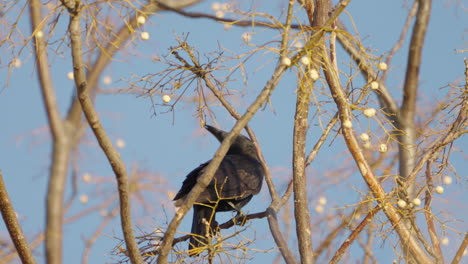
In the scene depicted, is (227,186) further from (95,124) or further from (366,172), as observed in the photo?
(95,124)

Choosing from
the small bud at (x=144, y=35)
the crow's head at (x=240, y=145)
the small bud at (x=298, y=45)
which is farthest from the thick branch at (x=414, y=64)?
the small bud at (x=144, y=35)

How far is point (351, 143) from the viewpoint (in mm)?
2051

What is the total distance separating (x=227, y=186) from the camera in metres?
2.82

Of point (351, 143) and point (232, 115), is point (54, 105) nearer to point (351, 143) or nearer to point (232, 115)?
point (232, 115)

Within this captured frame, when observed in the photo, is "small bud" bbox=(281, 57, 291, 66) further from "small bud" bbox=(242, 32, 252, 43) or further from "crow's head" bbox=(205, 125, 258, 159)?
"crow's head" bbox=(205, 125, 258, 159)

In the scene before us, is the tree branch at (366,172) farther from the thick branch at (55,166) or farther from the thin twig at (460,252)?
the thick branch at (55,166)

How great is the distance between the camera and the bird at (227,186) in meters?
2.60

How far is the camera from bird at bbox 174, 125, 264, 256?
8.52 ft

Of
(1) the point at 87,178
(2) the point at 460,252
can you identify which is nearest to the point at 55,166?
(1) the point at 87,178

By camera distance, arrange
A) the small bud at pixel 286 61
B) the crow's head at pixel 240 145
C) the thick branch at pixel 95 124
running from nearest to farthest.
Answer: the thick branch at pixel 95 124 → the small bud at pixel 286 61 → the crow's head at pixel 240 145

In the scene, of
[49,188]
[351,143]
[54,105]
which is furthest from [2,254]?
[351,143]

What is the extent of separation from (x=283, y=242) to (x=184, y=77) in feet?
2.20

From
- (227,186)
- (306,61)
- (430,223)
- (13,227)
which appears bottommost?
(13,227)

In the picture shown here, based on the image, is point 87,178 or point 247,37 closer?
point 247,37
